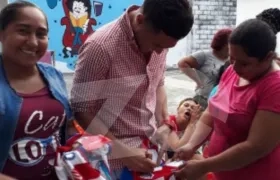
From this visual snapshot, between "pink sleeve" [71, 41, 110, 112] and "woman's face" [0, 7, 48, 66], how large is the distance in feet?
0.46

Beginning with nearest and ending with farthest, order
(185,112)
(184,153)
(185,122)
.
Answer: (184,153)
(185,122)
(185,112)

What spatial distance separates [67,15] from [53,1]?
0.17 m

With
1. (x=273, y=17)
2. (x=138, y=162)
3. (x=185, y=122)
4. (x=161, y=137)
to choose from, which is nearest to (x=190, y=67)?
(x=185, y=122)

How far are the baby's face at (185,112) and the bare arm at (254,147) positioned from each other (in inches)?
22.7

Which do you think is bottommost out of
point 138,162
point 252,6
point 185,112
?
point 185,112

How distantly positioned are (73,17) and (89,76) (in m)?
2.13

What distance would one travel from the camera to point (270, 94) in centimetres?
116

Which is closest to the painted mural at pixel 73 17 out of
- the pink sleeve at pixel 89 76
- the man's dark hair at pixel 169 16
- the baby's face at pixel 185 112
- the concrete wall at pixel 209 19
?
the concrete wall at pixel 209 19

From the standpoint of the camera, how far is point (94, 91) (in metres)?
1.20

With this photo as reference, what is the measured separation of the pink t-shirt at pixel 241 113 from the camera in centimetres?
117

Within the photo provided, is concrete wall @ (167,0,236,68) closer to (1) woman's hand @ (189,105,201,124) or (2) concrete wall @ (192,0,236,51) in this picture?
(2) concrete wall @ (192,0,236,51)

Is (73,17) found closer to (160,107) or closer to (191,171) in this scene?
(160,107)

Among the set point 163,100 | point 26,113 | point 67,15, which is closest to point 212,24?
point 67,15

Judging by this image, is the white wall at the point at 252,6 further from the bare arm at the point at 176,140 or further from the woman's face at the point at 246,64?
the woman's face at the point at 246,64
